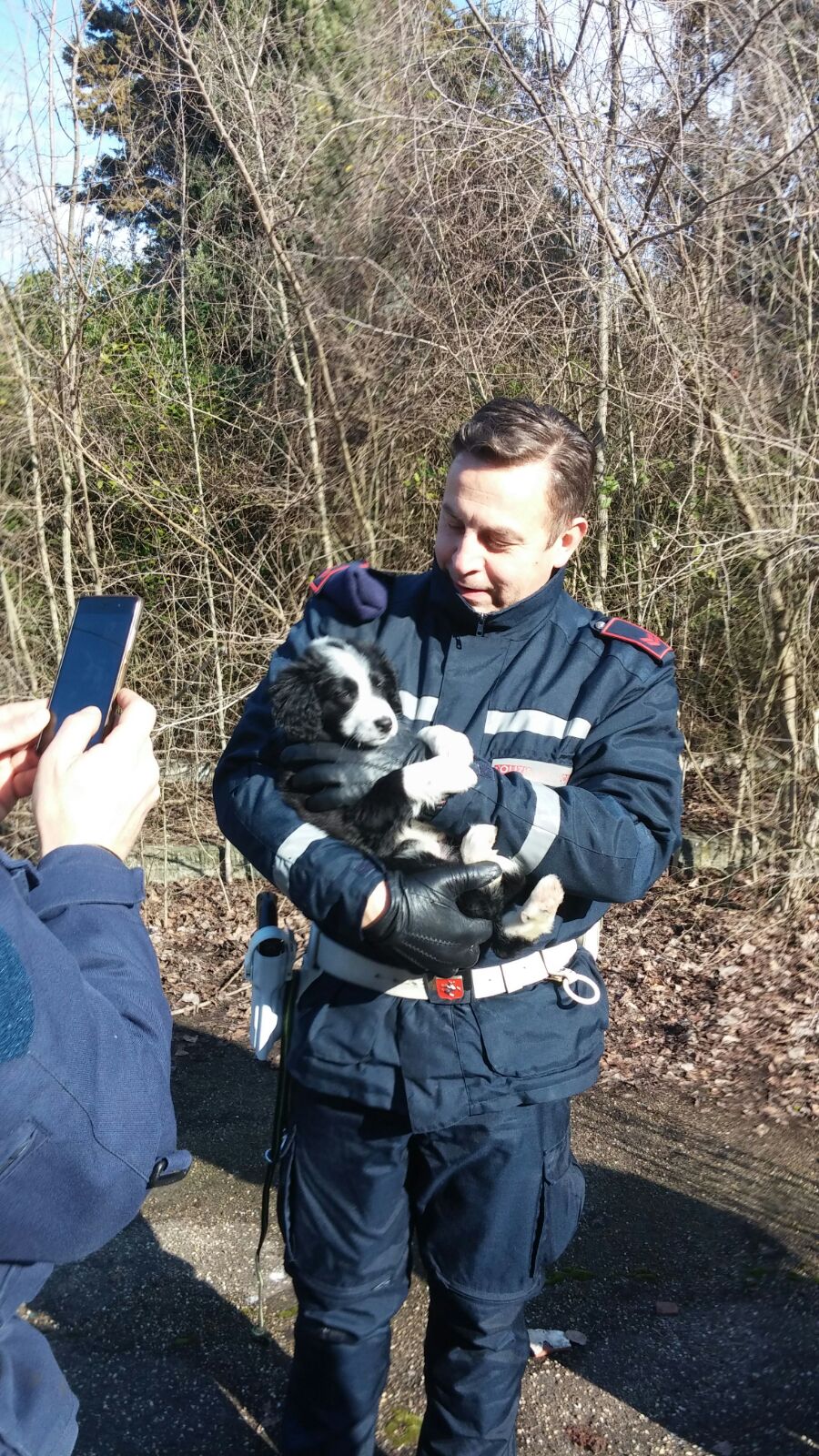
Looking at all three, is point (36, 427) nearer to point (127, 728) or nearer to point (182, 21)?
point (182, 21)

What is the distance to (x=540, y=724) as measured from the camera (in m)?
2.30

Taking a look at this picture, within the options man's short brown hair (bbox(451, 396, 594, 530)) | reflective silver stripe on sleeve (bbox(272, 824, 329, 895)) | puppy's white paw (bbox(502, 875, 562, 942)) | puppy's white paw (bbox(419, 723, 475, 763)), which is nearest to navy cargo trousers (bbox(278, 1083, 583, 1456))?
puppy's white paw (bbox(502, 875, 562, 942))

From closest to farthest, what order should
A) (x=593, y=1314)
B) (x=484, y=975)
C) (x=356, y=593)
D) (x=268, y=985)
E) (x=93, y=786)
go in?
(x=93, y=786)
(x=484, y=975)
(x=356, y=593)
(x=268, y=985)
(x=593, y=1314)

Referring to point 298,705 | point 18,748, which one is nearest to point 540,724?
point 298,705

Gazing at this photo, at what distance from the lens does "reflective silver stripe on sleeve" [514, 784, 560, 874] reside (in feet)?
6.75

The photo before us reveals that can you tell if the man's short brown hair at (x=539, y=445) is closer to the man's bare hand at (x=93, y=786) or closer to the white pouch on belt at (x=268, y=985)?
the man's bare hand at (x=93, y=786)

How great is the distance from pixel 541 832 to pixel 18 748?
38.9 inches

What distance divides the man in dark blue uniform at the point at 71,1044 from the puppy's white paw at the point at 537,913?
0.87 metres

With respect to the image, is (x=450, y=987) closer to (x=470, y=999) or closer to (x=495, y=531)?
(x=470, y=999)

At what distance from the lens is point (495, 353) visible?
673 centimetres

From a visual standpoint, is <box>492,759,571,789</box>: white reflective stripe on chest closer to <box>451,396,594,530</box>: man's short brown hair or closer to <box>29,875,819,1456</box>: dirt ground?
<box>451,396,594,530</box>: man's short brown hair

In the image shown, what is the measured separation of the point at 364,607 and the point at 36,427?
204 inches

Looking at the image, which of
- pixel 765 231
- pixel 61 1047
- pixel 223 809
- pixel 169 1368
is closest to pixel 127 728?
pixel 61 1047

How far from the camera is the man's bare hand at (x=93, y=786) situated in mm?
1397
